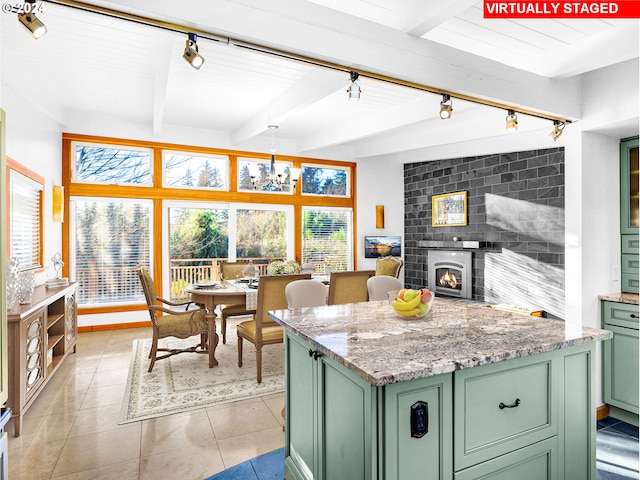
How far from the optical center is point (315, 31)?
84.5 inches

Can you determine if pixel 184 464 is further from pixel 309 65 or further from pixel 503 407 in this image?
pixel 309 65

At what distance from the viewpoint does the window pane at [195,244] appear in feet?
19.5

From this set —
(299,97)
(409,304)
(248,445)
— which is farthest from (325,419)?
(299,97)

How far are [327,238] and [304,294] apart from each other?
408 centimetres

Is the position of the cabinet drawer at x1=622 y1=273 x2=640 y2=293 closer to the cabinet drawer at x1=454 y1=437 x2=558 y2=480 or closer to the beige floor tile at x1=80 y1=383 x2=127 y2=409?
the cabinet drawer at x1=454 y1=437 x2=558 y2=480

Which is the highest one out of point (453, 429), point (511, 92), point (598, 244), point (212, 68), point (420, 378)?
point (212, 68)

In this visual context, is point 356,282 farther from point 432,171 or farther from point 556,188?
point 432,171

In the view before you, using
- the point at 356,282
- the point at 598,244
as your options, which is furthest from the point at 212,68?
the point at 598,244

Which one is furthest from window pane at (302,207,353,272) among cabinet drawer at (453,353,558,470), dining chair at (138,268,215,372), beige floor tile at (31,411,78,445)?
cabinet drawer at (453,353,558,470)

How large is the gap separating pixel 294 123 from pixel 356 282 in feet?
9.91

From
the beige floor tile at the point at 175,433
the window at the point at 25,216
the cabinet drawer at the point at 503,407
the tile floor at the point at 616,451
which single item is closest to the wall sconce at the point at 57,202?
the window at the point at 25,216

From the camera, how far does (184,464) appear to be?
2.26 meters

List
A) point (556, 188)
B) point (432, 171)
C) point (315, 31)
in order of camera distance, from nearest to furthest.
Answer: point (315, 31) → point (556, 188) → point (432, 171)

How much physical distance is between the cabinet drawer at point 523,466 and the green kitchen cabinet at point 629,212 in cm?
234
